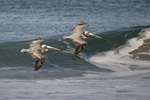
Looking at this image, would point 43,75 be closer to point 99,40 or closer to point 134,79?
point 134,79

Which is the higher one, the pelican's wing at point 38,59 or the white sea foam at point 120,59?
the pelican's wing at point 38,59

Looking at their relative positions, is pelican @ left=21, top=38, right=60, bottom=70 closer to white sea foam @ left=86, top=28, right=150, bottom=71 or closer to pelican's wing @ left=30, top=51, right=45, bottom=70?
pelican's wing @ left=30, top=51, right=45, bottom=70

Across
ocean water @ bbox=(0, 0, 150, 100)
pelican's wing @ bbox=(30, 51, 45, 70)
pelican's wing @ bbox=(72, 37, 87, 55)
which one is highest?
pelican's wing @ bbox=(72, 37, 87, 55)

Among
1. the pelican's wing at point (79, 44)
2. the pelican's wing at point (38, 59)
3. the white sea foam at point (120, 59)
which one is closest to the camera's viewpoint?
the pelican's wing at point (38, 59)

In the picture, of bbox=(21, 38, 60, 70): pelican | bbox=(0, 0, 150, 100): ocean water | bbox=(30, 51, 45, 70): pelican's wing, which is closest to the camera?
bbox=(0, 0, 150, 100): ocean water

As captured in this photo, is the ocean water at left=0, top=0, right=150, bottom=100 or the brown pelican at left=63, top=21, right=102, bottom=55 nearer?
the ocean water at left=0, top=0, right=150, bottom=100

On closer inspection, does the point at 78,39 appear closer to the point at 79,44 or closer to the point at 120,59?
the point at 79,44

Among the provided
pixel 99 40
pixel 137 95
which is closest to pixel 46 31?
pixel 99 40

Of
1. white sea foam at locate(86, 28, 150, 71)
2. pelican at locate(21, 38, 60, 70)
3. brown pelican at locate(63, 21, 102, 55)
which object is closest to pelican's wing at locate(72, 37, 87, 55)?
brown pelican at locate(63, 21, 102, 55)

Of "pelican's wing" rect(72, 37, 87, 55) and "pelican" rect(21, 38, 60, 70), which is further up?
"pelican's wing" rect(72, 37, 87, 55)

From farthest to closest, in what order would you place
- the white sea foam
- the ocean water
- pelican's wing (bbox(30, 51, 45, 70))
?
the white sea foam, pelican's wing (bbox(30, 51, 45, 70)), the ocean water

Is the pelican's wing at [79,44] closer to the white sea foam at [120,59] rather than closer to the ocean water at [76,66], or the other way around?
the ocean water at [76,66]

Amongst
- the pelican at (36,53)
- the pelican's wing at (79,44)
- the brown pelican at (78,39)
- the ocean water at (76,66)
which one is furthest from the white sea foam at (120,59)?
the pelican at (36,53)

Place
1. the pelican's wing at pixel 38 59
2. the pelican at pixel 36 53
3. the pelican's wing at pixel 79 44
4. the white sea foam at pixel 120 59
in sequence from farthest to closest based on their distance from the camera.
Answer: the white sea foam at pixel 120 59, the pelican's wing at pixel 79 44, the pelican at pixel 36 53, the pelican's wing at pixel 38 59
